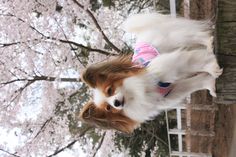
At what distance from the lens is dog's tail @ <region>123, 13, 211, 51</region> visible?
3.77 metres

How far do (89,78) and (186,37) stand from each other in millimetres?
1009

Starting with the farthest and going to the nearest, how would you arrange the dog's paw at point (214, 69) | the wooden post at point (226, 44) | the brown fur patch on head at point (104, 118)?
the wooden post at point (226, 44), the dog's paw at point (214, 69), the brown fur patch on head at point (104, 118)

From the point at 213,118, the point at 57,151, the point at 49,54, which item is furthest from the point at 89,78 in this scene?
the point at 57,151

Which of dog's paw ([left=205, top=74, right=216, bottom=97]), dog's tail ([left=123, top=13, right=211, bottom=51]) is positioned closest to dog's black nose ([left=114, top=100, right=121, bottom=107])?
dog's tail ([left=123, top=13, right=211, bottom=51])

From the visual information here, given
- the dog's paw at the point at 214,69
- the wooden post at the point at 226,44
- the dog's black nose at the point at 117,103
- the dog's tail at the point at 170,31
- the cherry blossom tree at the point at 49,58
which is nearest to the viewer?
the dog's black nose at the point at 117,103

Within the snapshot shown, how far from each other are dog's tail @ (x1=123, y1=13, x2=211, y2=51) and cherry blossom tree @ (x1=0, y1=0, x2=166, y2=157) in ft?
9.60

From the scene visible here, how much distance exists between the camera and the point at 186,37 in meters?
3.78

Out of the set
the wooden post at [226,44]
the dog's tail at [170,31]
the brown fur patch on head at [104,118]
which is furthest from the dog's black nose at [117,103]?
the wooden post at [226,44]

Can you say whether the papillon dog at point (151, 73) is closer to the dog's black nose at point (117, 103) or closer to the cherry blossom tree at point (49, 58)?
the dog's black nose at point (117, 103)

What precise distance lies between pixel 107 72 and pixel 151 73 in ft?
1.22

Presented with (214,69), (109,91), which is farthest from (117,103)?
(214,69)

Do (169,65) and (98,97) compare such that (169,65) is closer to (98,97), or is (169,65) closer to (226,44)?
(98,97)

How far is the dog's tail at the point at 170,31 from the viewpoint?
3.77 metres

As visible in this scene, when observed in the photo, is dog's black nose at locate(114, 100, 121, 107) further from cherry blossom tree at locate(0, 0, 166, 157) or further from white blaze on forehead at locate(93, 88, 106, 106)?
cherry blossom tree at locate(0, 0, 166, 157)
